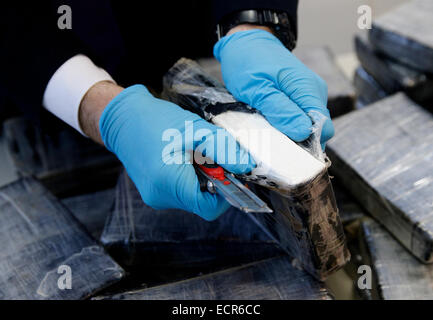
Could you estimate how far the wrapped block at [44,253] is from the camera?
3.19ft

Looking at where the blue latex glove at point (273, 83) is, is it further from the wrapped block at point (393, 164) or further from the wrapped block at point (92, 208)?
the wrapped block at point (92, 208)

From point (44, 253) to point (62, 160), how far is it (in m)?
0.48

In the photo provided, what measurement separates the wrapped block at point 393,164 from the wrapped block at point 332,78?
152mm

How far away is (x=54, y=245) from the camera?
107cm

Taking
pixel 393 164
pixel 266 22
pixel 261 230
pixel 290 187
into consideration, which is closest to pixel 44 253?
pixel 261 230

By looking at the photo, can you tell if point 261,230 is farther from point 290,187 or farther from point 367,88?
point 367,88

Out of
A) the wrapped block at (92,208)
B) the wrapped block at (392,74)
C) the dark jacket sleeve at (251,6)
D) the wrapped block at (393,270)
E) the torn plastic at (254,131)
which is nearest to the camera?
the torn plastic at (254,131)

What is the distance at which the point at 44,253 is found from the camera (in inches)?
41.3

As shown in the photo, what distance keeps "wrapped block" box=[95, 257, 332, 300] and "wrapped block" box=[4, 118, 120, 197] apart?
0.61 meters

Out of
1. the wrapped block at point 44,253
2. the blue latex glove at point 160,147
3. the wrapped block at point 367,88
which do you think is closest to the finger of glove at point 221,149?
the blue latex glove at point 160,147

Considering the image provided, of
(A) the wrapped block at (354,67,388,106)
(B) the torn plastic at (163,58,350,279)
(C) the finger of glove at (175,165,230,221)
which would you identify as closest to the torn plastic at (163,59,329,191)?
(B) the torn plastic at (163,58,350,279)

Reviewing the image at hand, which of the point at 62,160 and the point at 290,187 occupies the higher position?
the point at 290,187

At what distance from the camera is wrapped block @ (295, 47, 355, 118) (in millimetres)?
1420

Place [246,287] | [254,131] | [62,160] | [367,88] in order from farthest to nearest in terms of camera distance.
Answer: [367,88], [62,160], [246,287], [254,131]
